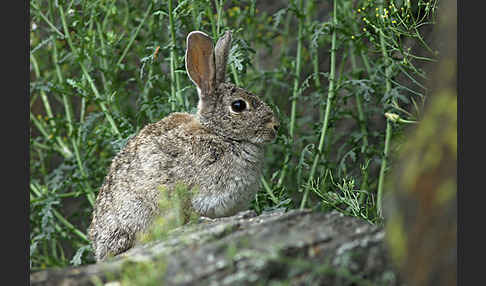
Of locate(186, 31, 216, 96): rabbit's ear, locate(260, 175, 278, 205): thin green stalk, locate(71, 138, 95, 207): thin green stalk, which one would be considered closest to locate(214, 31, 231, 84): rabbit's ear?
locate(186, 31, 216, 96): rabbit's ear

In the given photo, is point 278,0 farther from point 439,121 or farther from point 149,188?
point 439,121

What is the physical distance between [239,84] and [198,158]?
1.19 meters

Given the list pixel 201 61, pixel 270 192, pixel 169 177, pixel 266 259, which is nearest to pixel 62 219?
pixel 169 177

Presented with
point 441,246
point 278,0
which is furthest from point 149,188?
point 278,0

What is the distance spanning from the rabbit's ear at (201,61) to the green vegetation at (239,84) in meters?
0.17

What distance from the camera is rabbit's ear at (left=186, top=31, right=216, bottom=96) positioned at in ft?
15.4

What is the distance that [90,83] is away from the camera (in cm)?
546

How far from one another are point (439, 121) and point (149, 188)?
2.84 meters

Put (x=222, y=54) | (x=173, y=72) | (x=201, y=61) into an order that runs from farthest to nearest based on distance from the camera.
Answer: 1. (x=173, y=72)
2. (x=222, y=54)
3. (x=201, y=61)

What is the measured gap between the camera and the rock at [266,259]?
250cm

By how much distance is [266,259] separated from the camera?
2.50 meters

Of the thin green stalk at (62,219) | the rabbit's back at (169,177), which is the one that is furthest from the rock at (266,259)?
the thin green stalk at (62,219)

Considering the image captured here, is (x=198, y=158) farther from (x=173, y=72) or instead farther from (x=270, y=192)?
(x=173, y=72)

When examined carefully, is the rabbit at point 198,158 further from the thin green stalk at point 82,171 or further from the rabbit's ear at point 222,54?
the thin green stalk at point 82,171
